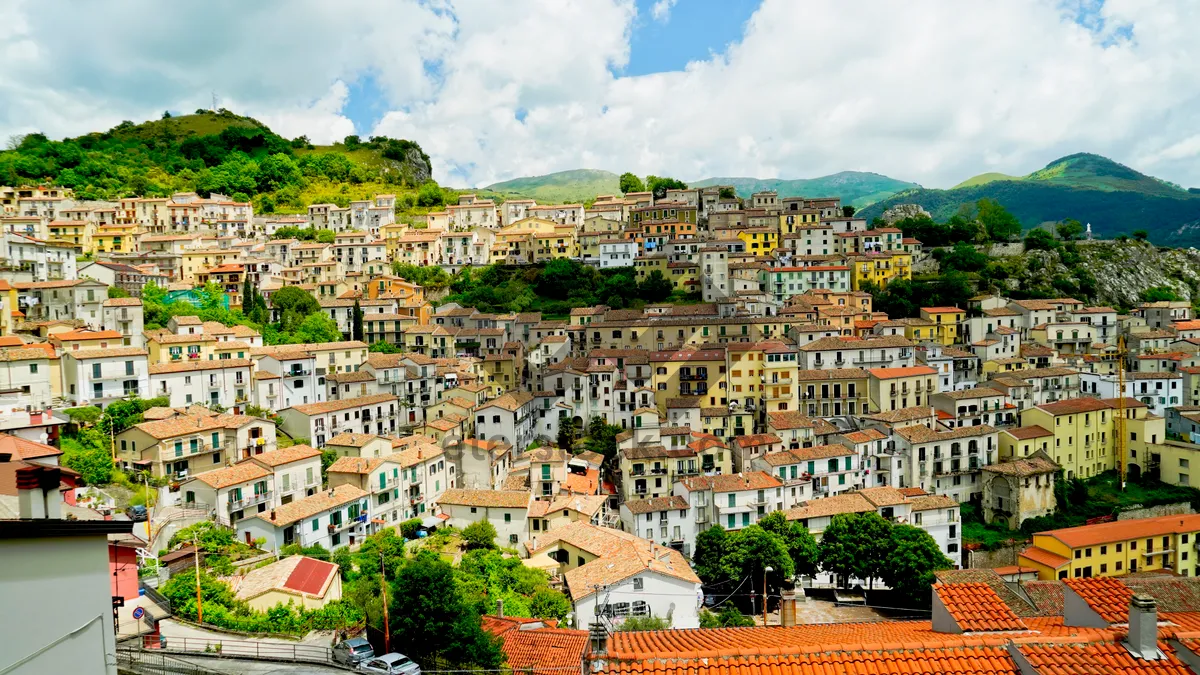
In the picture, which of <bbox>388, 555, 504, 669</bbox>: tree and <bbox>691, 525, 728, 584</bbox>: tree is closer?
<bbox>388, 555, 504, 669</bbox>: tree

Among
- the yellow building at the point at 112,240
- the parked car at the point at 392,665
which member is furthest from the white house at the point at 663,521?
the yellow building at the point at 112,240

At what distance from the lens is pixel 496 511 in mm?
32875

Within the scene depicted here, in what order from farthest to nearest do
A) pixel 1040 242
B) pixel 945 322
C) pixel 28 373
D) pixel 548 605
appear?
pixel 1040 242, pixel 945 322, pixel 28 373, pixel 548 605

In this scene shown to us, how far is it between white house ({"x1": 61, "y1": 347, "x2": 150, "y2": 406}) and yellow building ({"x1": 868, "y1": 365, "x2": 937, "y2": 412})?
1476 inches

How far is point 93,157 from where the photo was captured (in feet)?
278

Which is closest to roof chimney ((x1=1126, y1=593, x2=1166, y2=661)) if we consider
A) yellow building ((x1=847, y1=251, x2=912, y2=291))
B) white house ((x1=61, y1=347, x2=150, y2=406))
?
white house ((x1=61, y1=347, x2=150, y2=406))

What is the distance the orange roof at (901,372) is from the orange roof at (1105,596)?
126 ft

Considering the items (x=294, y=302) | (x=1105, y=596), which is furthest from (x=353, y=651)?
(x=294, y=302)

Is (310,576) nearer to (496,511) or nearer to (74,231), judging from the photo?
(496,511)

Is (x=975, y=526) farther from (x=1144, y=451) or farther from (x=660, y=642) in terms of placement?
(x=660, y=642)

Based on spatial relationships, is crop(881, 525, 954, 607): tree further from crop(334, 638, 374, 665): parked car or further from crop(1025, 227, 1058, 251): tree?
crop(1025, 227, 1058, 251): tree

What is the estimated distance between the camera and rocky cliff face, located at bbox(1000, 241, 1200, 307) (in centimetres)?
6869

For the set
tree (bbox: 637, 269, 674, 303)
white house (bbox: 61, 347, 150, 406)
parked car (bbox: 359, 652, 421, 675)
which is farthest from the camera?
tree (bbox: 637, 269, 674, 303)

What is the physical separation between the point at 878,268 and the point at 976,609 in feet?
203
